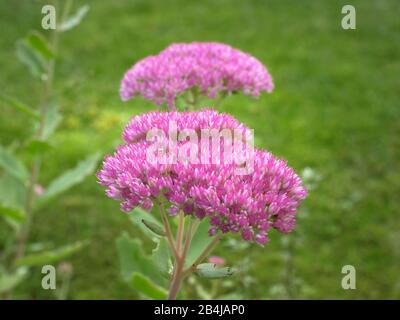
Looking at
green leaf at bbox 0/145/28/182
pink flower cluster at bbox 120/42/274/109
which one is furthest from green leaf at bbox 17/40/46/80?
pink flower cluster at bbox 120/42/274/109

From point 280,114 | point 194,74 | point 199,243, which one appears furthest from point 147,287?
point 280,114

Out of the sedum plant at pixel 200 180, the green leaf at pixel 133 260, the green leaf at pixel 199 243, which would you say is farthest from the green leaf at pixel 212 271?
the green leaf at pixel 133 260

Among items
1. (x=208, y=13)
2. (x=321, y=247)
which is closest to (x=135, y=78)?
(x=321, y=247)

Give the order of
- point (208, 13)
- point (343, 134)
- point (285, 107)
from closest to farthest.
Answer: point (343, 134) < point (285, 107) < point (208, 13)

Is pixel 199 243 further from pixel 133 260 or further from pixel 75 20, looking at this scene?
pixel 75 20

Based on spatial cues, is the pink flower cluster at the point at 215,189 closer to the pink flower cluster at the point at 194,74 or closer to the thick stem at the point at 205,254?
the thick stem at the point at 205,254

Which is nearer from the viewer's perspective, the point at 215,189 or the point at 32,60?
the point at 215,189

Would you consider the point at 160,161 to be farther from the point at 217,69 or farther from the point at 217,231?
Answer: the point at 217,69
